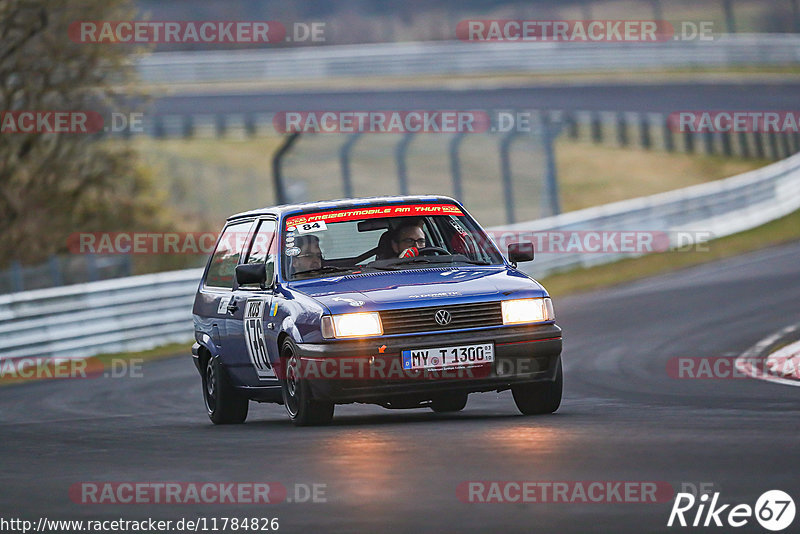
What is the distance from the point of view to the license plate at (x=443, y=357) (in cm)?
970

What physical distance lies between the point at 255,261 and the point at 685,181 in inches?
1502

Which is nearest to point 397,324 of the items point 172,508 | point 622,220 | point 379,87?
point 172,508

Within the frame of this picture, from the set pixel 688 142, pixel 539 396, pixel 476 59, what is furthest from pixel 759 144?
pixel 539 396

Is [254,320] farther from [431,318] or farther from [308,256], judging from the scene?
[431,318]

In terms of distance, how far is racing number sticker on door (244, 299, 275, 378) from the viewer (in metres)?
10.8

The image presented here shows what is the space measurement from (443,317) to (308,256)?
55.1 inches

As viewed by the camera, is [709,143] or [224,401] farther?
[709,143]

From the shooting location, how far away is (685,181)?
48.2 meters

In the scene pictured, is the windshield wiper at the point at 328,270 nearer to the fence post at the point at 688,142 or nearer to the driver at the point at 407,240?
the driver at the point at 407,240

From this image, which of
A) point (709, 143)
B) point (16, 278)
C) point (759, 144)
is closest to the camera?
point (16, 278)

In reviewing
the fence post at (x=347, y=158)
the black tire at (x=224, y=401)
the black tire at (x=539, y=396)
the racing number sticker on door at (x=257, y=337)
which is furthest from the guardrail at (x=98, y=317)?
the black tire at (x=539, y=396)

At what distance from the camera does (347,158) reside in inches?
1065

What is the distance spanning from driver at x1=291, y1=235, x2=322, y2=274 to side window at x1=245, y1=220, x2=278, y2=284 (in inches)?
9.1

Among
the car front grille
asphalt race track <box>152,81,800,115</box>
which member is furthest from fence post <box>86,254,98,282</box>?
asphalt race track <box>152,81,800,115</box>
